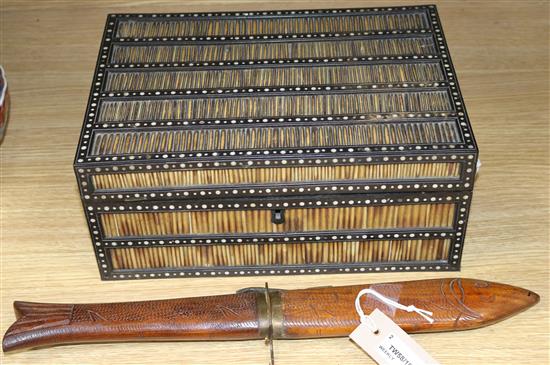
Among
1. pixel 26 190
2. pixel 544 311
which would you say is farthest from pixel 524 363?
pixel 26 190

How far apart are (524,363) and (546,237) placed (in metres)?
0.29

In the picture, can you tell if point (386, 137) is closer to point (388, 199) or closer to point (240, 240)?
point (388, 199)

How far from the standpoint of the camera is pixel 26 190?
5.75ft

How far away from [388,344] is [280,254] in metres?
0.27

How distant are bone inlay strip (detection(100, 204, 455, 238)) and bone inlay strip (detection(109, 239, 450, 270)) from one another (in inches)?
1.4

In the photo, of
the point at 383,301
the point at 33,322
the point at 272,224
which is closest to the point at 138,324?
the point at 33,322

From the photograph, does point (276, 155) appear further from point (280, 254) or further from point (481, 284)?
point (481, 284)

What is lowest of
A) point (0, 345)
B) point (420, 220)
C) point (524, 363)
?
point (0, 345)

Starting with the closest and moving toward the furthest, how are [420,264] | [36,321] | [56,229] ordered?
[36,321], [420,264], [56,229]

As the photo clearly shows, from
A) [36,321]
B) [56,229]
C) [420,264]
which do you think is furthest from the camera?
[56,229]

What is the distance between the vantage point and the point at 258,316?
4.65 feet

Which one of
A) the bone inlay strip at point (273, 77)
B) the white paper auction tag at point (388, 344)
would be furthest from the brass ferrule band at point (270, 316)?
the bone inlay strip at point (273, 77)

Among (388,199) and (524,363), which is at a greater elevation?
(388,199)

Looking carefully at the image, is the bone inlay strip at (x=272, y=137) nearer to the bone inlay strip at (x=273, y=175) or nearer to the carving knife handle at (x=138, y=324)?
the bone inlay strip at (x=273, y=175)
